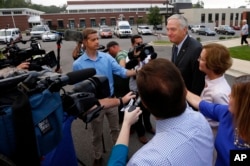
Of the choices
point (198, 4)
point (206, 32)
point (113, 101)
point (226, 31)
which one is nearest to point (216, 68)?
point (113, 101)

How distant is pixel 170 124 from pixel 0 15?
66033 millimetres

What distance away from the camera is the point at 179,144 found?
1.16 meters

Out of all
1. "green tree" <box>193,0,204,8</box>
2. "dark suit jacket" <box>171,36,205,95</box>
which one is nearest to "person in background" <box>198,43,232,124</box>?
"dark suit jacket" <box>171,36,205,95</box>

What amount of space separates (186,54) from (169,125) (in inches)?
A: 77.9

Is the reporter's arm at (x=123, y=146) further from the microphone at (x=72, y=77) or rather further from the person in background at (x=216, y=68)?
the person in background at (x=216, y=68)

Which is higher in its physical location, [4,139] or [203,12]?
[203,12]

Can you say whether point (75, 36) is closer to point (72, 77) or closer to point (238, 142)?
point (72, 77)

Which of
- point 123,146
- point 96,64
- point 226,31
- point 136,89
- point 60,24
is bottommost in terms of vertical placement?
point 136,89

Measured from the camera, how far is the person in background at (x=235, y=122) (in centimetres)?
147

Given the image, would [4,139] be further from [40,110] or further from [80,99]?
[80,99]

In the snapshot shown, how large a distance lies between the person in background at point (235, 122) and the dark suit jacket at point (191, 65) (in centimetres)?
108

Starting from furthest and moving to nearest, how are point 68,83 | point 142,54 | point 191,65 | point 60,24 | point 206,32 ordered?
1. point 60,24
2. point 206,32
3. point 142,54
4. point 191,65
5. point 68,83

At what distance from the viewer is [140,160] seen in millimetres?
1109

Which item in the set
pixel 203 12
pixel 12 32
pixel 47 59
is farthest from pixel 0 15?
pixel 47 59
